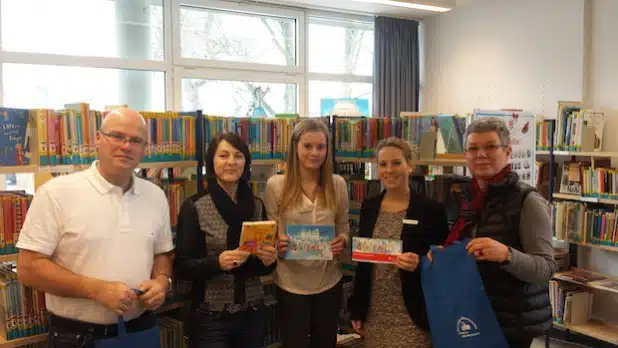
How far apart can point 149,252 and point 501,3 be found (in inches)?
230

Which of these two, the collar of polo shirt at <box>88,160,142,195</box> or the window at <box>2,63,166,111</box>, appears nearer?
the collar of polo shirt at <box>88,160,142,195</box>

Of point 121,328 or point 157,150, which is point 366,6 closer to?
point 157,150

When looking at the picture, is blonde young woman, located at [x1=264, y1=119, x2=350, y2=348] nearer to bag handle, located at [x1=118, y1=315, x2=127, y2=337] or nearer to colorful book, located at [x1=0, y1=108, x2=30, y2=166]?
bag handle, located at [x1=118, y1=315, x2=127, y2=337]

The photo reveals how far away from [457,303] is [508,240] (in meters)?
0.34

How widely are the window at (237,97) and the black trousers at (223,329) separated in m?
4.10

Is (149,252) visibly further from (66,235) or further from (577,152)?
(577,152)

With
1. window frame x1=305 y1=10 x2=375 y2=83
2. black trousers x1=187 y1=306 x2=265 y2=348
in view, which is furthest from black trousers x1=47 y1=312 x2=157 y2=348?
window frame x1=305 y1=10 x2=375 y2=83

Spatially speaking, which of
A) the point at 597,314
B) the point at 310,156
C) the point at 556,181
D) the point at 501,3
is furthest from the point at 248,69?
the point at 597,314

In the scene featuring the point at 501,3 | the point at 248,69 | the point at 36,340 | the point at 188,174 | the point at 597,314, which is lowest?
the point at 597,314

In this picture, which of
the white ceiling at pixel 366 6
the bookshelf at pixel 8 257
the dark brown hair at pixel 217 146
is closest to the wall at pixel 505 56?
the white ceiling at pixel 366 6

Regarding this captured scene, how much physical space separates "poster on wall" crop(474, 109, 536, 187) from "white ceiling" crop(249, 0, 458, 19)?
279cm

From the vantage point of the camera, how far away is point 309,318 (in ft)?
8.91

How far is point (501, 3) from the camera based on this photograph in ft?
21.6

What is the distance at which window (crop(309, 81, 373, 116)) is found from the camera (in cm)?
745
